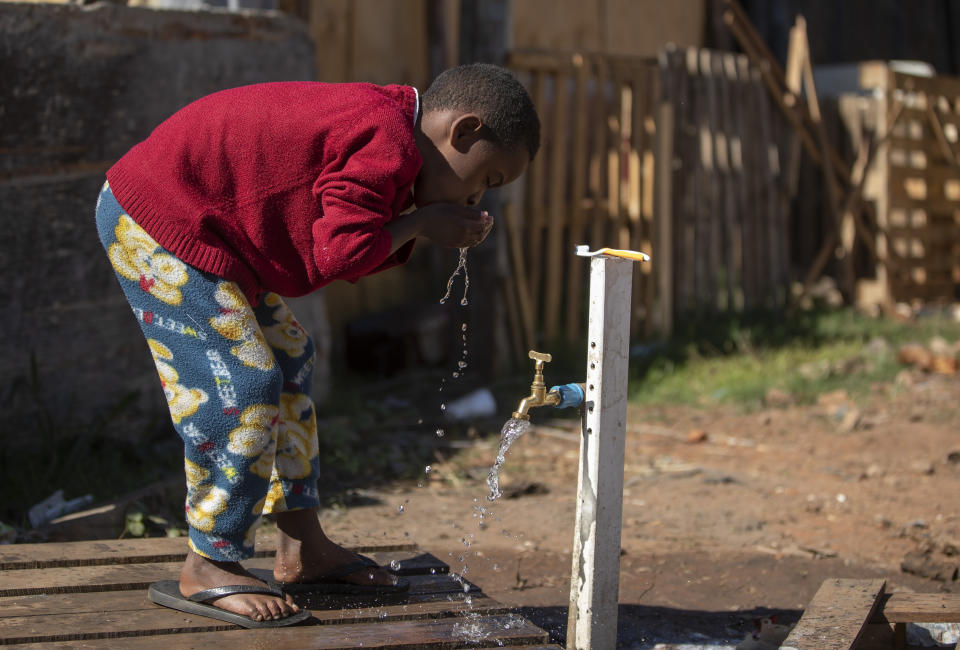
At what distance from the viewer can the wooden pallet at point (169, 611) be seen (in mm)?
2391

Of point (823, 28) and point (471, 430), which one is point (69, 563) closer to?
point (471, 430)

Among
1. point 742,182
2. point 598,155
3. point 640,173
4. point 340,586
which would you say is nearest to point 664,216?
point 640,173

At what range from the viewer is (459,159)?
2.46 m

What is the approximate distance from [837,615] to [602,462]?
33.9 inches

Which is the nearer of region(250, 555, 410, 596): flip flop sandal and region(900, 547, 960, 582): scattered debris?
region(250, 555, 410, 596): flip flop sandal

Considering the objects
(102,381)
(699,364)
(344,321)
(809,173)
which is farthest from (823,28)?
(102,381)

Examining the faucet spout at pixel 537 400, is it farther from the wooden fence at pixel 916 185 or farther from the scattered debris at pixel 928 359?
the wooden fence at pixel 916 185

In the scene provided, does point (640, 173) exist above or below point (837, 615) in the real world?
above

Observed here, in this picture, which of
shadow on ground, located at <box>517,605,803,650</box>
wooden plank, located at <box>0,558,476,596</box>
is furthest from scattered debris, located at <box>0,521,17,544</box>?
shadow on ground, located at <box>517,605,803,650</box>

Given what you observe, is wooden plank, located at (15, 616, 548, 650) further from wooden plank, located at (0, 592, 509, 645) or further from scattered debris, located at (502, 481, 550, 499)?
scattered debris, located at (502, 481, 550, 499)

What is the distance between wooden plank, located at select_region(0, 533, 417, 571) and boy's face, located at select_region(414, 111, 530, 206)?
3.82 feet

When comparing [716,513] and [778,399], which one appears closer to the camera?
Result: [716,513]

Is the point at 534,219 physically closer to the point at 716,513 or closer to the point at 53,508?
the point at 716,513

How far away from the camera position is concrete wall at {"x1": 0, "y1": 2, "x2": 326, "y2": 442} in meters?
4.17
